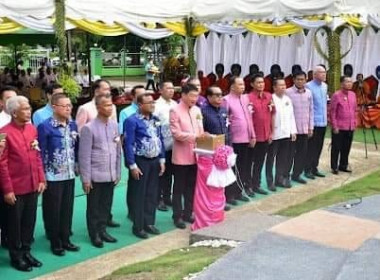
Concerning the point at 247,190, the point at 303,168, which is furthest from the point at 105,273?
the point at 303,168

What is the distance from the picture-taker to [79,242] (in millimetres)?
6781

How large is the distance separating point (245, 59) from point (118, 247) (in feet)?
43.5

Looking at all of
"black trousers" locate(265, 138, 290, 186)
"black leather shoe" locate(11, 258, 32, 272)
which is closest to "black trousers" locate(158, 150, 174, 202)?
"black trousers" locate(265, 138, 290, 186)

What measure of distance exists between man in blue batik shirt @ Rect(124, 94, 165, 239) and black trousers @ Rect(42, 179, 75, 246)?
780mm

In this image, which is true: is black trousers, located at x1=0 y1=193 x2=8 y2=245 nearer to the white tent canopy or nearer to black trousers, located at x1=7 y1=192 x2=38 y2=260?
black trousers, located at x1=7 y1=192 x2=38 y2=260

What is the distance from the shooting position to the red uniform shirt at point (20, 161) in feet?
18.6

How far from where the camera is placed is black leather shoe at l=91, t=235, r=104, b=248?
6.64 m

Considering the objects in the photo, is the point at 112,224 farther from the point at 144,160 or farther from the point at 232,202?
the point at 232,202

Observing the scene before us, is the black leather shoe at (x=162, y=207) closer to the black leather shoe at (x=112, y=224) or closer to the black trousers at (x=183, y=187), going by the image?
the black trousers at (x=183, y=187)

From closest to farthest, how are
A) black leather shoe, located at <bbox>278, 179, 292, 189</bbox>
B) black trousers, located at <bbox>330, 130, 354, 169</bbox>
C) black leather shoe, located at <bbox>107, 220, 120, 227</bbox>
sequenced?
black leather shoe, located at <bbox>107, 220, 120, 227</bbox>
black leather shoe, located at <bbox>278, 179, 292, 189</bbox>
black trousers, located at <bbox>330, 130, 354, 169</bbox>

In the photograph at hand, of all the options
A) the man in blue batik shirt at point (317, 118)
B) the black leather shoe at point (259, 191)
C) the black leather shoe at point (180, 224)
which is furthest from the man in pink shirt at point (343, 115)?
the black leather shoe at point (180, 224)

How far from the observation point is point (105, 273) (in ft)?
18.9

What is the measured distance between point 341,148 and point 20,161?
5981 millimetres

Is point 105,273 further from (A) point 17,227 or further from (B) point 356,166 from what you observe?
(B) point 356,166
